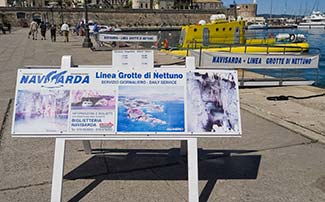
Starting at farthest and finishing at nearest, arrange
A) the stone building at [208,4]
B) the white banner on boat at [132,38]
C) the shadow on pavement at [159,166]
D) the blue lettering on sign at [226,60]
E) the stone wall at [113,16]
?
the stone building at [208,4], the stone wall at [113,16], the white banner on boat at [132,38], the blue lettering on sign at [226,60], the shadow on pavement at [159,166]

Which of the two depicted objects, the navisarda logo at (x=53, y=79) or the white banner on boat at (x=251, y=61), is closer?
the navisarda logo at (x=53, y=79)

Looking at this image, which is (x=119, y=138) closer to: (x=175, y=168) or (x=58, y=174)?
(x=58, y=174)

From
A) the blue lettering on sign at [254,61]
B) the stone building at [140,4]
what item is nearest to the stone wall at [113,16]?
the stone building at [140,4]

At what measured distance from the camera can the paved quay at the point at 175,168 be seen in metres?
3.98

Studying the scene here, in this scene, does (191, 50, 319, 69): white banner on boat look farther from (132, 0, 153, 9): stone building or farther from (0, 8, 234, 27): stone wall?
(132, 0, 153, 9): stone building

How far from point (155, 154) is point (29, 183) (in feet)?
6.10

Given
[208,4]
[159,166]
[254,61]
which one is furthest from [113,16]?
[159,166]

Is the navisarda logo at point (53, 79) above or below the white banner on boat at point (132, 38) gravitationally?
above

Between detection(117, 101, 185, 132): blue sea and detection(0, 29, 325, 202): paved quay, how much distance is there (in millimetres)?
842

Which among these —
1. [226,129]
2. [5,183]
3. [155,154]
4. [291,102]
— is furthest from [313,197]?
[291,102]

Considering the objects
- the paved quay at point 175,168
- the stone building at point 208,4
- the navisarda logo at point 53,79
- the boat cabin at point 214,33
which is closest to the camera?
the navisarda logo at point 53,79

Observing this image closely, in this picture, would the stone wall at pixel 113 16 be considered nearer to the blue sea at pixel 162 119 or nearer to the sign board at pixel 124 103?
the sign board at pixel 124 103

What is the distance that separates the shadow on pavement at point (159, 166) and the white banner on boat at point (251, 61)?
18.7 ft

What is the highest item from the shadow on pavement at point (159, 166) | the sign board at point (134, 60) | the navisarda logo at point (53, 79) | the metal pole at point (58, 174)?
the sign board at point (134, 60)
